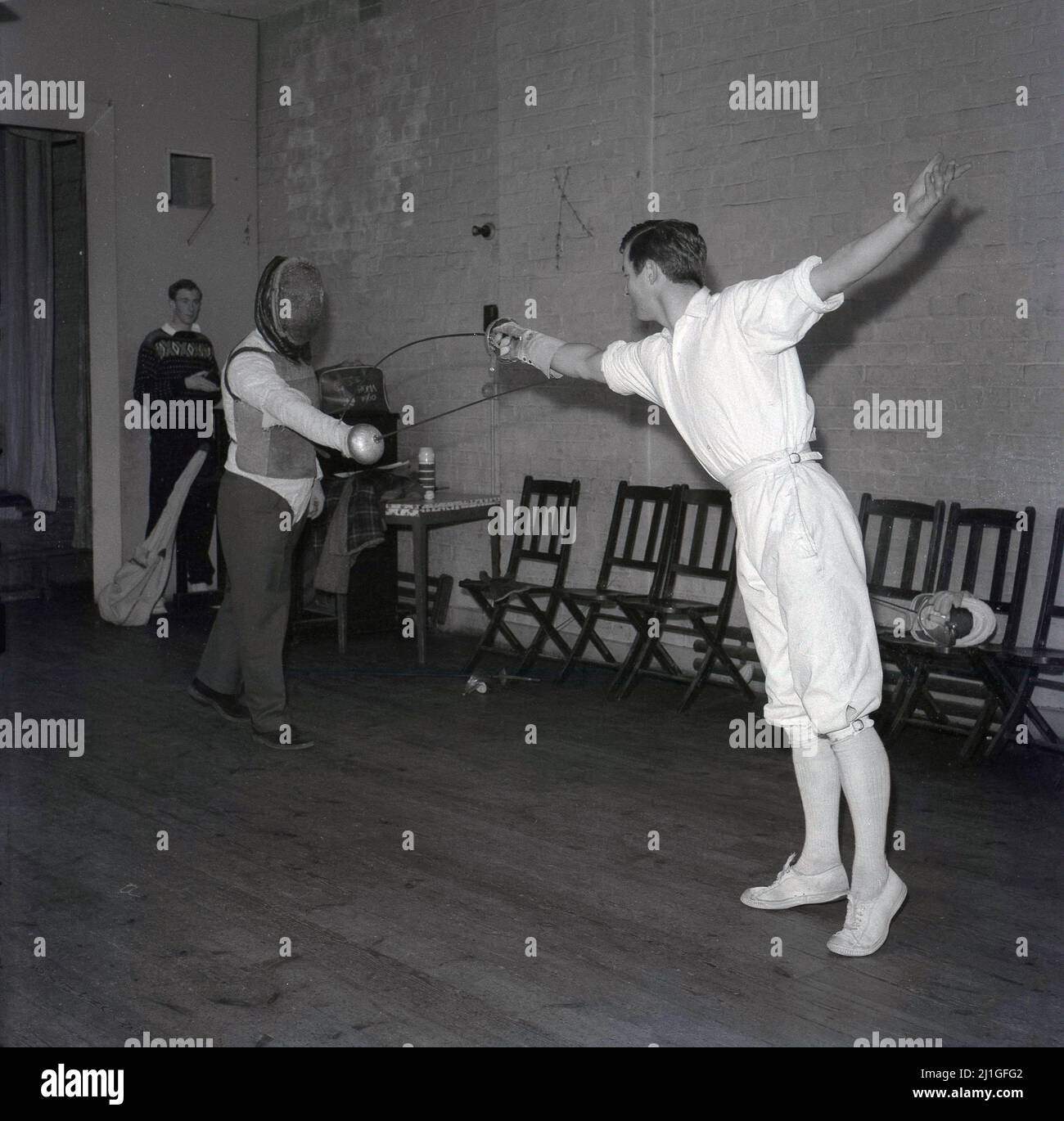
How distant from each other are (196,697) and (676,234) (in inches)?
112

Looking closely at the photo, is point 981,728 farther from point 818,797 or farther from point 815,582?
point 815,582

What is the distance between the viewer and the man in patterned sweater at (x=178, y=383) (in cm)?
716

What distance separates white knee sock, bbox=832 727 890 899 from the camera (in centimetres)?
289

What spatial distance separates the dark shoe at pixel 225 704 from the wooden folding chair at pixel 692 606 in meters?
1.51

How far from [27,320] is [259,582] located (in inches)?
192

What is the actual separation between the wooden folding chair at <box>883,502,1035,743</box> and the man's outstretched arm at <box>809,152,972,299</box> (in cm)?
208

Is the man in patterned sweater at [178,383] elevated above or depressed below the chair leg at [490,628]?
above

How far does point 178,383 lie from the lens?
7168mm

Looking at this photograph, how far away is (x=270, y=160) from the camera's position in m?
7.88

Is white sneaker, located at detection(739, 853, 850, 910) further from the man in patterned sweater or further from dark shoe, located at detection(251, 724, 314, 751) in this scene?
the man in patterned sweater

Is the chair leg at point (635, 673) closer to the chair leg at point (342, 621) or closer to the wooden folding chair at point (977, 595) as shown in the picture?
the wooden folding chair at point (977, 595)

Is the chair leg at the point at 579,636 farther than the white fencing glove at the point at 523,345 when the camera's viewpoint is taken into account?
Yes

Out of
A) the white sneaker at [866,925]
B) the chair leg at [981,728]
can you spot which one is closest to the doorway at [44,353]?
the chair leg at [981,728]

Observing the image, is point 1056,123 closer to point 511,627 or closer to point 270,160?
point 511,627
